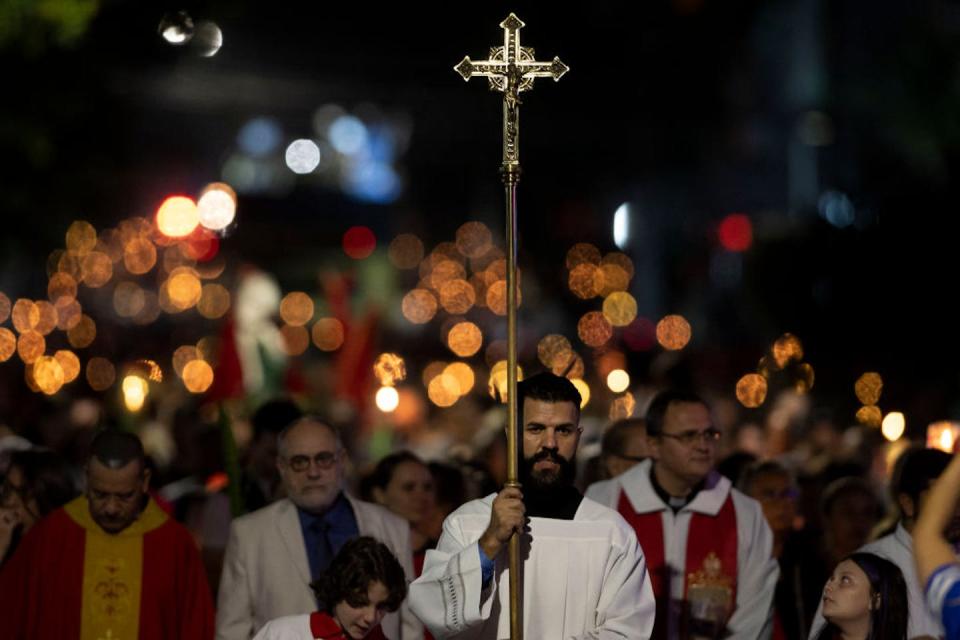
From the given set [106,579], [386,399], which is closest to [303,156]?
[386,399]

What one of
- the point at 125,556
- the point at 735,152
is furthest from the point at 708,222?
the point at 125,556

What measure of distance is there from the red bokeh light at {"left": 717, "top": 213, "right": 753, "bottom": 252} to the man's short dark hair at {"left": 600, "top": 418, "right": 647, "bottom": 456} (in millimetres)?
16480

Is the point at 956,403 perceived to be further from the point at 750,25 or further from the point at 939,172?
the point at 750,25

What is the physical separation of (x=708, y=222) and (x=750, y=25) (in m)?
3.83

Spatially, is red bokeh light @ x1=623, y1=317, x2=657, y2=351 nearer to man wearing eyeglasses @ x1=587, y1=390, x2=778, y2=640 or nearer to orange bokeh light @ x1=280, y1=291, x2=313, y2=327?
orange bokeh light @ x1=280, y1=291, x2=313, y2=327

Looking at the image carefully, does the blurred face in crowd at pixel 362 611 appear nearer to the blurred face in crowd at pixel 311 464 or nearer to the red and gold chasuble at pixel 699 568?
the blurred face in crowd at pixel 311 464

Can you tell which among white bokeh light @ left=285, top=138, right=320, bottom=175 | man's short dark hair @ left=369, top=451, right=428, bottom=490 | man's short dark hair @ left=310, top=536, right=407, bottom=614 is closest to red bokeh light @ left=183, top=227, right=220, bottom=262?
white bokeh light @ left=285, top=138, right=320, bottom=175

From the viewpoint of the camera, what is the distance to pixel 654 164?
133ft

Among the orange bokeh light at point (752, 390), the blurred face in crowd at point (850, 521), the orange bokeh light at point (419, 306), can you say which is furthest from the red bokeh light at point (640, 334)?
the blurred face in crowd at point (850, 521)

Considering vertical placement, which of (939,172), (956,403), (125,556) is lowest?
(125,556)

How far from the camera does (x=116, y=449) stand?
852 centimetres

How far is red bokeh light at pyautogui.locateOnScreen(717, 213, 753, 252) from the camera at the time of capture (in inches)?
1124

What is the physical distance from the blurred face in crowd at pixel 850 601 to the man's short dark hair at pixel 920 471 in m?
1.21

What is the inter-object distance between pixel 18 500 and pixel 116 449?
1198 millimetres
